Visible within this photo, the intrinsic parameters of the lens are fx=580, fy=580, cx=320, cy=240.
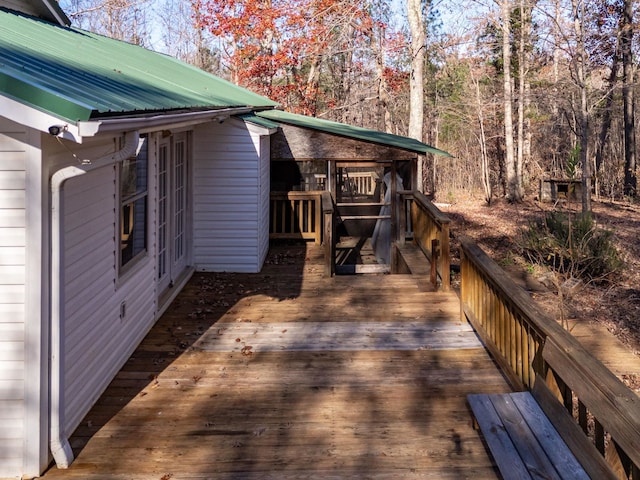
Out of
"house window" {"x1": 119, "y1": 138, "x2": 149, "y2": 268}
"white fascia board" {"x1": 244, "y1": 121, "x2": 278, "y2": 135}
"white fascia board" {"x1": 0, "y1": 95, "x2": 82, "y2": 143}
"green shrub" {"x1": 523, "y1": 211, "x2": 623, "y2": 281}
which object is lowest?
"green shrub" {"x1": 523, "y1": 211, "x2": 623, "y2": 281}

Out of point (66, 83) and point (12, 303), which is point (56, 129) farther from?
point (12, 303)

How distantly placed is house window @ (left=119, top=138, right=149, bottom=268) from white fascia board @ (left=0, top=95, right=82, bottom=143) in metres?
2.22

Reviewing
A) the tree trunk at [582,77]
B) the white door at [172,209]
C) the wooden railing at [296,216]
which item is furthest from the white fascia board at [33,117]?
the tree trunk at [582,77]

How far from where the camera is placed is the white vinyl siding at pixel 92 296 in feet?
12.7

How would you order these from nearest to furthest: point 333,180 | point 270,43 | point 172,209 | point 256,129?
point 172,209 < point 256,129 < point 333,180 < point 270,43

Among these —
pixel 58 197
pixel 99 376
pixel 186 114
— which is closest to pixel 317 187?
pixel 186 114

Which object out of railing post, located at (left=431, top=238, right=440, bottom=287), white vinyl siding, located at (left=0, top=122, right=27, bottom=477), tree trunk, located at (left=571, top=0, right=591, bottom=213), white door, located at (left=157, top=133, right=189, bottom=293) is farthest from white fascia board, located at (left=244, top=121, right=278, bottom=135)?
tree trunk, located at (left=571, top=0, right=591, bottom=213)

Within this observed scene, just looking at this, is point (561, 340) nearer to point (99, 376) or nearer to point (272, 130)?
point (99, 376)

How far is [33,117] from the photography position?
2.88 metres

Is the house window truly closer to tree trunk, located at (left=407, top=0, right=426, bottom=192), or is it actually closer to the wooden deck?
the wooden deck

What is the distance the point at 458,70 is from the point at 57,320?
3142cm

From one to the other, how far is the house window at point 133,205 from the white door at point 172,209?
93cm

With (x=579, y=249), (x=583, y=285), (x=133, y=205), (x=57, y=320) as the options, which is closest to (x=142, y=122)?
(x=57, y=320)

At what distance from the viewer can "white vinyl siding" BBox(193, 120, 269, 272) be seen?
8922mm
